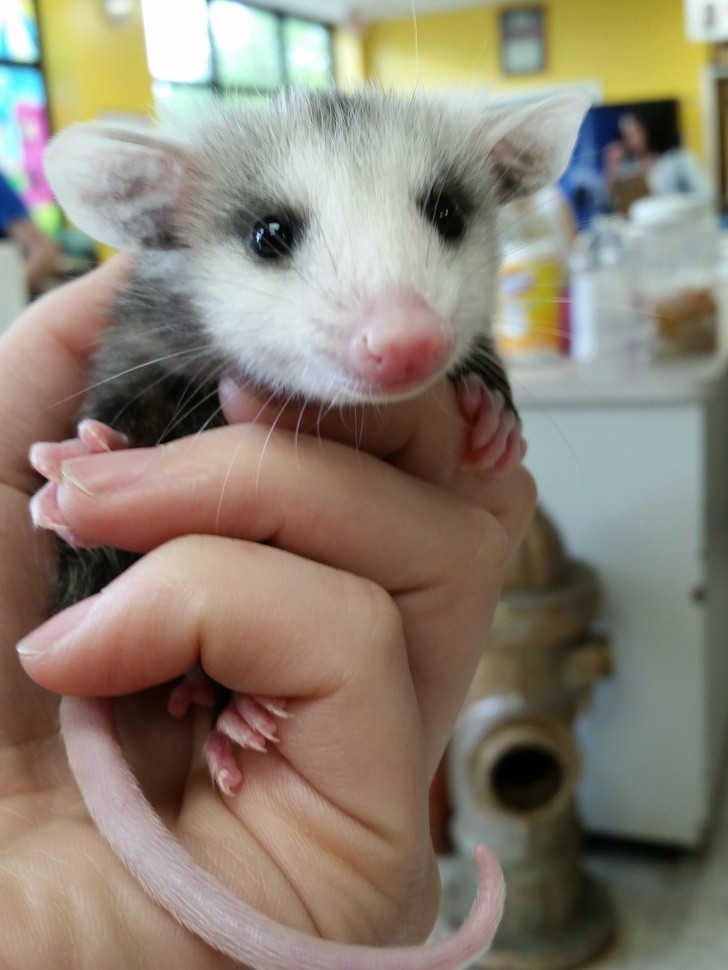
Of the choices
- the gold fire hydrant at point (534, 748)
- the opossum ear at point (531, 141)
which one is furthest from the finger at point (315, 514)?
the gold fire hydrant at point (534, 748)

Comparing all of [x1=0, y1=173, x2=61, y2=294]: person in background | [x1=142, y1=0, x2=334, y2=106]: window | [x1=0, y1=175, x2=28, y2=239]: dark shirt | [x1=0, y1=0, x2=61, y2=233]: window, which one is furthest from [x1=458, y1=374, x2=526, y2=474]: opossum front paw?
[x1=0, y1=0, x2=61, y2=233]: window

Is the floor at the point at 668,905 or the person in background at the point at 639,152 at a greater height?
the person in background at the point at 639,152

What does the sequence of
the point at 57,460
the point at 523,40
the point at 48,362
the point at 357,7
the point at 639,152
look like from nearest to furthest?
the point at 57,460, the point at 48,362, the point at 639,152, the point at 357,7, the point at 523,40

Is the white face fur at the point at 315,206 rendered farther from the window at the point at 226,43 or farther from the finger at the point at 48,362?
the window at the point at 226,43

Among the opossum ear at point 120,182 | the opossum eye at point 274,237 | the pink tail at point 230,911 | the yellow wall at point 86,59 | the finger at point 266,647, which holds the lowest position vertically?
the pink tail at point 230,911

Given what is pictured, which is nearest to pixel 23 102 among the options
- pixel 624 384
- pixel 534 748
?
pixel 624 384

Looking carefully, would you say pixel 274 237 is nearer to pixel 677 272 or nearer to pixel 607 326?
pixel 607 326
